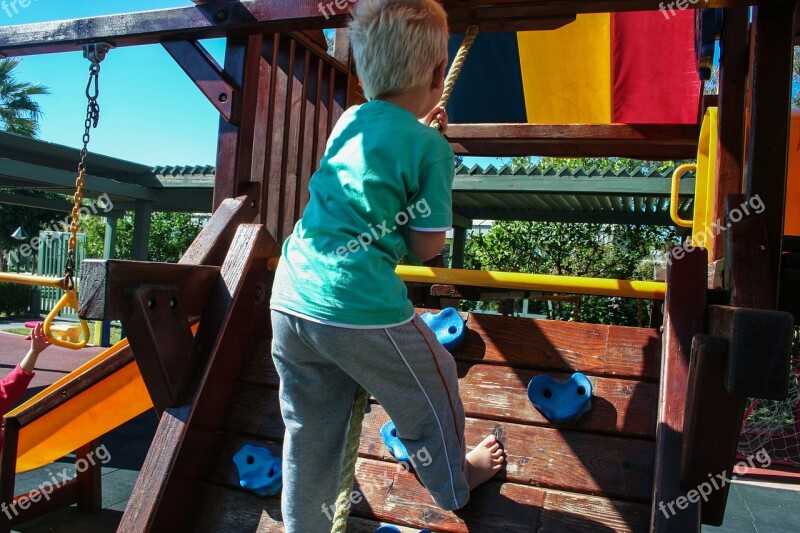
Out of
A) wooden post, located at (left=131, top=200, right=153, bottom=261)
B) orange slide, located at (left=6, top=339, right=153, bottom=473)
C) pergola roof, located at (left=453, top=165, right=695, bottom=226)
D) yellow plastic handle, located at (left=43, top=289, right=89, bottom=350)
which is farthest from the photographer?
wooden post, located at (left=131, top=200, right=153, bottom=261)

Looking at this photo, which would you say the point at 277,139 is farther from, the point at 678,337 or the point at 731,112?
the point at 678,337

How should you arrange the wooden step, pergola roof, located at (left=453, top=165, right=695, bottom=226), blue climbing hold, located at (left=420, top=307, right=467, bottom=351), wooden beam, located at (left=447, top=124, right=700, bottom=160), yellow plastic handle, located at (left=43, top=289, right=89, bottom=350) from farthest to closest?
pergola roof, located at (left=453, top=165, right=695, bottom=226)
wooden beam, located at (left=447, top=124, right=700, bottom=160)
yellow plastic handle, located at (left=43, top=289, right=89, bottom=350)
blue climbing hold, located at (left=420, top=307, right=467, bottom=351)
the wooden step

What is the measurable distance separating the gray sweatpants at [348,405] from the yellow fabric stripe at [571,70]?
12.8 ft

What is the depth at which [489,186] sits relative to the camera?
8.73 m

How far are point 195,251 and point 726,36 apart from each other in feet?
7.12

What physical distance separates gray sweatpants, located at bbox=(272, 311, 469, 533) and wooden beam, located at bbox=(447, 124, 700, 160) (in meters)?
2.89

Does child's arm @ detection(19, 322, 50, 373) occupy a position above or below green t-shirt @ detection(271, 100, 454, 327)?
below

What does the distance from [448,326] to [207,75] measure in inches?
54.3

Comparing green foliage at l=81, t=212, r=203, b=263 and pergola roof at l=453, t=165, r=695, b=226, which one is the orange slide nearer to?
pergola roof at l=453, t=165, r=695, b=226

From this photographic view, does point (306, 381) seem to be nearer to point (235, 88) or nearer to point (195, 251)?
point (195, 251)

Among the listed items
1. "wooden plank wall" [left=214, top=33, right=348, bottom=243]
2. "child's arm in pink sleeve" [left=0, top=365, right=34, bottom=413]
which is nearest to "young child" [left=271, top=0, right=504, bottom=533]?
"wooden plank wall" [left=214, top=33, right=348, bottom=243]

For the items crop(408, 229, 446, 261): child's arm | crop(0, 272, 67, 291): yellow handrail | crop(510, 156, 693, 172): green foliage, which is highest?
crop(510, 156, 693, 172): green foliage

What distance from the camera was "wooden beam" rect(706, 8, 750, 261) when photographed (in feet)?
7.09

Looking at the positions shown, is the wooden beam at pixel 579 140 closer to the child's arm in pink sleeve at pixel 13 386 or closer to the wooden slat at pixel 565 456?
the wooden slat at pixel 565 456
